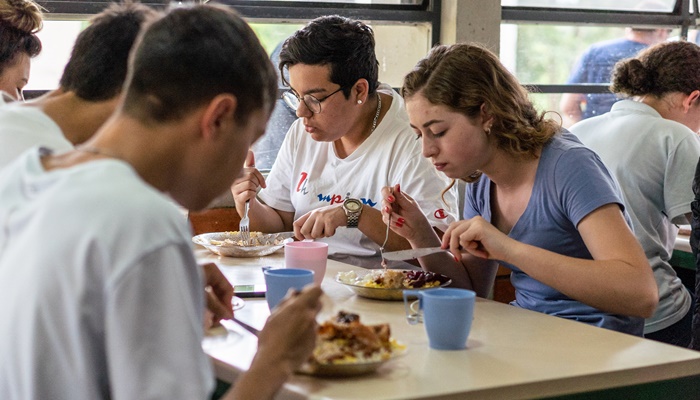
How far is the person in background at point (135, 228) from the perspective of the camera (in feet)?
2.87

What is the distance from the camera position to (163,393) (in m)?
0.91

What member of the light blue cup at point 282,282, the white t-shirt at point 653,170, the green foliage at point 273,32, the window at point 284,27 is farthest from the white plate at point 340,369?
the green foliage at point 273,32

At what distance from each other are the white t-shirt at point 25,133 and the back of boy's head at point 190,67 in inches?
24.4

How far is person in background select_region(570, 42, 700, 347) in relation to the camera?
265 centimetres

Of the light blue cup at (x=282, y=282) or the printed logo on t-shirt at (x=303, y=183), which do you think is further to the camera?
the printed logo on t-shirt at (x=303, y=183)

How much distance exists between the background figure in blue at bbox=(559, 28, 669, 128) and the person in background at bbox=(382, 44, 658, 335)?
2293 millimetres

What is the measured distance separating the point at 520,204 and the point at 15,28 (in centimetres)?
136

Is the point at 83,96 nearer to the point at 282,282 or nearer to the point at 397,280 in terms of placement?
the point at 282,282

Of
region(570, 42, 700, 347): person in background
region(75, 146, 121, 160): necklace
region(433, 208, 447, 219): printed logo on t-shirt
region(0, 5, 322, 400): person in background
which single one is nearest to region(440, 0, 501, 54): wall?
region(570, 42, 700, 347): person in background

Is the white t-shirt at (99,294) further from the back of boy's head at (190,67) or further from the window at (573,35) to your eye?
the window at (573,35)

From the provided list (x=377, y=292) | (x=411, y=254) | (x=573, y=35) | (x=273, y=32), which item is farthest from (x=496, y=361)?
(x=573, y=35)

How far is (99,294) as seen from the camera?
88 centimetres

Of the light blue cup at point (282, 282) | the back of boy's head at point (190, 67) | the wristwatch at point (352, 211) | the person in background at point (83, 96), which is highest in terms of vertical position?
the back of boy's head at point (190, 67)

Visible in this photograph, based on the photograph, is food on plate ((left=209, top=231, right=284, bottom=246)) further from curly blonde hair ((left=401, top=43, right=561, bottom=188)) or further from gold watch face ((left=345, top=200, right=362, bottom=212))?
curly blonde hair ((left=401, top=43, right=561, bottom=188))
